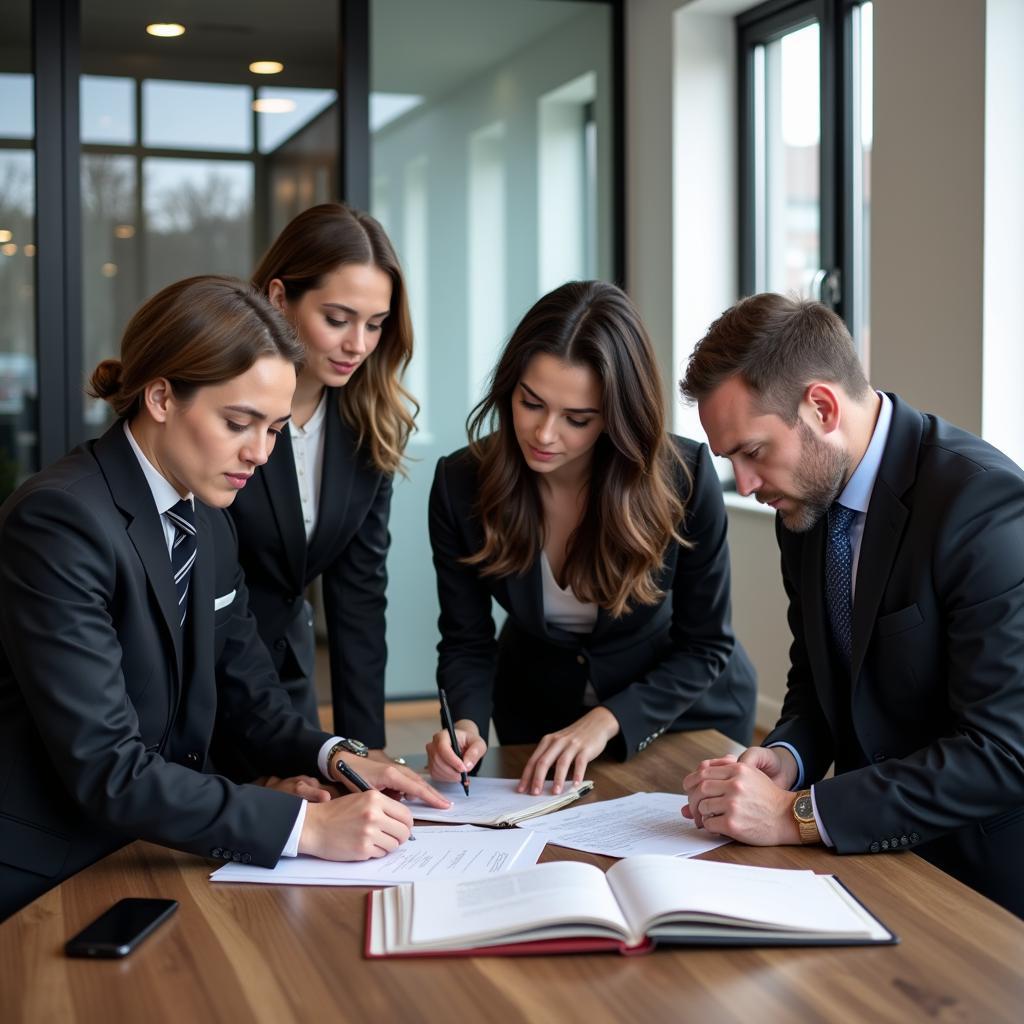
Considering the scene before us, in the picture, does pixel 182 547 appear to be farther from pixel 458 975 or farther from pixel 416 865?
pixel 458 975

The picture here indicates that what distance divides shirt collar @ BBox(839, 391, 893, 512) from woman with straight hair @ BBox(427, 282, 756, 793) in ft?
1.52

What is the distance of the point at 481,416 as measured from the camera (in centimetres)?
247

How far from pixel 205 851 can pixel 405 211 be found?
3.94 m

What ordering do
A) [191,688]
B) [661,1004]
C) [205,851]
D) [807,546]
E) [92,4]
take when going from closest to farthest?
[661,1004]
[205,851]
[191,688]
[807,546]
[92,4]

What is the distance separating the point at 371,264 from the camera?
2.61 meters

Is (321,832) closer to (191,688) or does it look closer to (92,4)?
(191,688)

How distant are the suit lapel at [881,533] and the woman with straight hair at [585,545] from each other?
478 millimetres

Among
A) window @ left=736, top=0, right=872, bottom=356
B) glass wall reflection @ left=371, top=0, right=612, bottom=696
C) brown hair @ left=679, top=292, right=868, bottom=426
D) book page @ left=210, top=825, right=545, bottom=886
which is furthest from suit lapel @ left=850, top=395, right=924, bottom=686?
glass wall reflection @ left=371, top=0, right=612, bottom=696

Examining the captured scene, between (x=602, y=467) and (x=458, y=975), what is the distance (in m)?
1.22

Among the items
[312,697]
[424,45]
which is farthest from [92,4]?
[312,697]

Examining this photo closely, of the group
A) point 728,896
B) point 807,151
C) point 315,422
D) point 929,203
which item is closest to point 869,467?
point 728,896

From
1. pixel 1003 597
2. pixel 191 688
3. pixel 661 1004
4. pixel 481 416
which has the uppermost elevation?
pixel 481 416

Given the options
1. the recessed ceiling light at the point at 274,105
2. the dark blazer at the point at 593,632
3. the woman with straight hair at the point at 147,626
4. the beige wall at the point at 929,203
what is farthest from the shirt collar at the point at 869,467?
the recessed ceiling light at the point at 274,105

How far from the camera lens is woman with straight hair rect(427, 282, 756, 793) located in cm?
227
